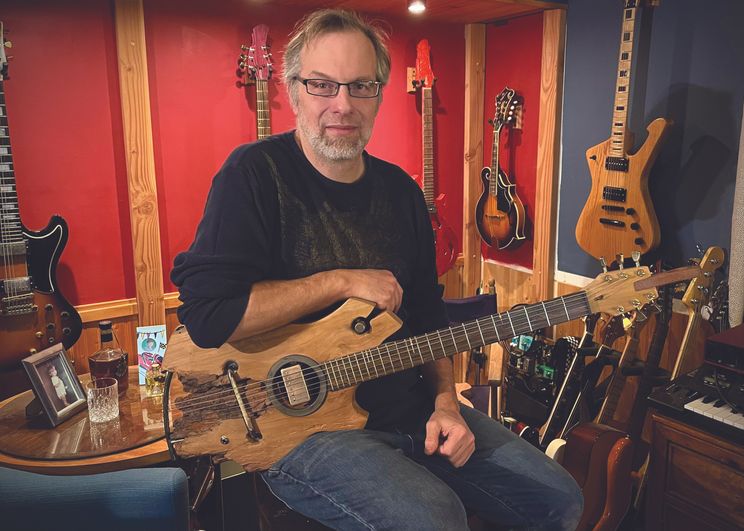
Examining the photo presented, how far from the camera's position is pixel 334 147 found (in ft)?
4.85

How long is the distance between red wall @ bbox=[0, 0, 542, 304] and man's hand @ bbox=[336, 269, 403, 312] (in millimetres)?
1897

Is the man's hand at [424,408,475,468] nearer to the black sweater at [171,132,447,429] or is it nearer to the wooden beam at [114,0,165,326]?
the black sweater at [171,132,447,429]

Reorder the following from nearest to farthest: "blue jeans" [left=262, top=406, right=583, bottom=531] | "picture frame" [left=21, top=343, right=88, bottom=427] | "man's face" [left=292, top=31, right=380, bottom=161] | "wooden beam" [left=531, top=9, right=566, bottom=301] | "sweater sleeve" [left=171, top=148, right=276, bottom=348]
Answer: "blue jeans" [left=262, top=406, right=583, bottom=531], "sweater sleeve" [left=171, top=148, right=276, bottom=348], "man's face" [left=292, top=31, right=380, bottom=161], "picture frame" [left=21, top=343, right=88, bottom=427], "wooden beam" [left=531, top=9, right=566, bottom=301]

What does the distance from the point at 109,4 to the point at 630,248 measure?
252 cm

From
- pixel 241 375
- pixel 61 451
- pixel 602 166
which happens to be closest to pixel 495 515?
pixel 241 375

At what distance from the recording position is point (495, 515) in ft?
4.57

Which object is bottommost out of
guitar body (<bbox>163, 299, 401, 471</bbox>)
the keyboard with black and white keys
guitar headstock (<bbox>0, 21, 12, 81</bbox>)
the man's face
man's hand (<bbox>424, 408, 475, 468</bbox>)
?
the keyboard with black and white keys

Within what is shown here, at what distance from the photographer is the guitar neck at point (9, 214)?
2348 millimetres

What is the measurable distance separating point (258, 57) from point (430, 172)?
45.7 inches

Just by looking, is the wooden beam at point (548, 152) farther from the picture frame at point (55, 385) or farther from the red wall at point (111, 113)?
the picture frame at point (55, 385)

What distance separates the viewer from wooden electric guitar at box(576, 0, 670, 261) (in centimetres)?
272

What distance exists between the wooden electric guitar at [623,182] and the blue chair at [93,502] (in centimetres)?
218

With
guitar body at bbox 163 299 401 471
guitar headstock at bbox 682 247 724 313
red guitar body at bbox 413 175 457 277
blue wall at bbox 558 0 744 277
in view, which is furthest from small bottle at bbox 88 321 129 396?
blue wall at bbox 558 0 744 277

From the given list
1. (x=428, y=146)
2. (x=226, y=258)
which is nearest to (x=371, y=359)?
(x=226, y=258)
